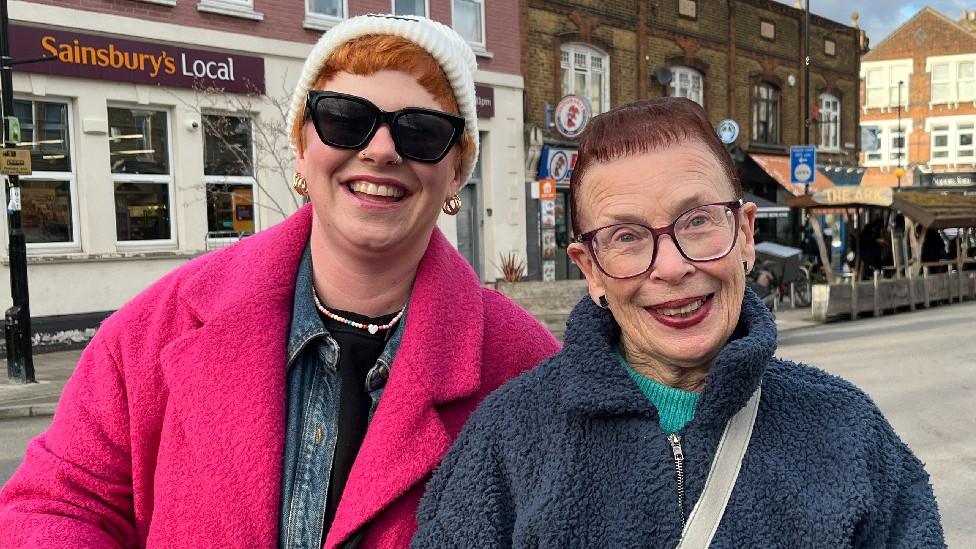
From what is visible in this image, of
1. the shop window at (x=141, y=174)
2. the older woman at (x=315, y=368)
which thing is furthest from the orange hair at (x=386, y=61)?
the shop window at (x=141, y=174)

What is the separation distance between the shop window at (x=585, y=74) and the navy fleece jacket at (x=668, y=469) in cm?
1793

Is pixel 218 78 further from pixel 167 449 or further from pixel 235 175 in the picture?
pixel 167 449

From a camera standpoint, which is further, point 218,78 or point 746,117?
point 746,117

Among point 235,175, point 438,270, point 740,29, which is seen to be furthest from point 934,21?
Result: point 438,270

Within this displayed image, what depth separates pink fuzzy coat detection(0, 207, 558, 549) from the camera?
1660mm

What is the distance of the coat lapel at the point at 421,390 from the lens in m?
1.68

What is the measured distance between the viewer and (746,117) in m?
24.5

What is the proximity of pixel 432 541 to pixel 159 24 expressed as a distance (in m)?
12.9

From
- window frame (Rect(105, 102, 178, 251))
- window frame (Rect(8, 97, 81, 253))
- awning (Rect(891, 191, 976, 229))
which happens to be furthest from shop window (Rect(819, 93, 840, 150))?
window frame (Rect(8, 97, 81, 253))

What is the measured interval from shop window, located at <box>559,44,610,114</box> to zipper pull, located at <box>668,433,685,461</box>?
17966 millimetres

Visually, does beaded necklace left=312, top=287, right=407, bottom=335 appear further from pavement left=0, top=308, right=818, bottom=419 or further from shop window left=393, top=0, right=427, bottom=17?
shop window left=393, top=0, right=427, bottom=17

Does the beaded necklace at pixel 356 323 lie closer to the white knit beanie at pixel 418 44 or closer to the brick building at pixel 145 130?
the white knit beanie at pixel 418 44

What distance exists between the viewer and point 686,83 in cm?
2252

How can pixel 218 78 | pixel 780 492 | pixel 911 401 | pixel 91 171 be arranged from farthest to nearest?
pixel 218 78 → pixel 91 171 → pixel 911 401 → pixel 780 492
